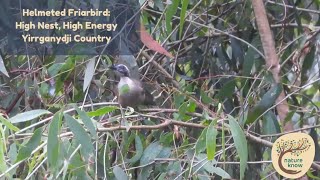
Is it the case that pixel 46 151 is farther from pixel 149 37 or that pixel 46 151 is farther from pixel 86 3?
pixel 86 3

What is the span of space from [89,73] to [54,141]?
384mm

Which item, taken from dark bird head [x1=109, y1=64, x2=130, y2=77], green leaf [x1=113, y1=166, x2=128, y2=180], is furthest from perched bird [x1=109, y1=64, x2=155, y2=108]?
green leaf [x1=113, y1=166, x2=128, y2=180]

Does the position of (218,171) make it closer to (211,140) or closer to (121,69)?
(211,140)

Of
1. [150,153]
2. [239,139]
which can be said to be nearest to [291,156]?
[239,139]

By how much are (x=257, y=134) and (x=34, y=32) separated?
0.67 metres

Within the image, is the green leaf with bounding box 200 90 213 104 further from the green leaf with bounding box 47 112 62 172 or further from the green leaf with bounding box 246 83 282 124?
the green leaf with bounding box 47 112 62 172

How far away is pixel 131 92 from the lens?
206 centimetres

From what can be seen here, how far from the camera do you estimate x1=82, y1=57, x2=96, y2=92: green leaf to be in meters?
1.81

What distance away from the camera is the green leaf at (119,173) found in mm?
1662

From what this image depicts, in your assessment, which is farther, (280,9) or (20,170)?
(280,9)

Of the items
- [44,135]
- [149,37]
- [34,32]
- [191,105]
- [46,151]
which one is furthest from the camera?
[34,32]

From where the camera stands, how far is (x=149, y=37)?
77.3 inches

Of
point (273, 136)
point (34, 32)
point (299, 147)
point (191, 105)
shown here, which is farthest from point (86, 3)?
point (299, 147)

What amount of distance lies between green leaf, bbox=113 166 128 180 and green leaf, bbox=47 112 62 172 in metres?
0.20
